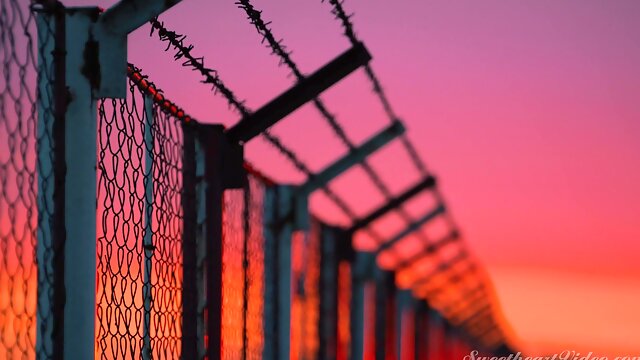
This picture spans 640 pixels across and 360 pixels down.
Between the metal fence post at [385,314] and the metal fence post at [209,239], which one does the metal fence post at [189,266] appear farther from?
the metal fence post at [385,314]

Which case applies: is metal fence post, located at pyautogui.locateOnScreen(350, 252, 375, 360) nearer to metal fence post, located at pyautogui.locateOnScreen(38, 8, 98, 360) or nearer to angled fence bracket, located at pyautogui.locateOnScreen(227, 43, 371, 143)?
angled fence bracket, located at pyautogui.locateOnScreen(227, 43, 371, 143)

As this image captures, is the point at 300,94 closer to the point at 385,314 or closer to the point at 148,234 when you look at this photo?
the point at 148,234

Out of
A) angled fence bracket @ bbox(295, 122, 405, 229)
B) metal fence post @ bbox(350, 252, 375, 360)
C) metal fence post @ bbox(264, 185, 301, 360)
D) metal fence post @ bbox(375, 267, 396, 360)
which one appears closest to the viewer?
metal fence post @ bbox(264, 185, 301, 360)

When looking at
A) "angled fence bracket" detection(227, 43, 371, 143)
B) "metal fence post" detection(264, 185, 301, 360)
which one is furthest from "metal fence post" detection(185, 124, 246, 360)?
"metal fence post" detection(264, 185, 301, 360)

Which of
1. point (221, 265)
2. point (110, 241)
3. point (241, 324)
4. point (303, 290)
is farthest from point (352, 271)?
point (110, 241)

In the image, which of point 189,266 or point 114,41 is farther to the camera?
point 189,266

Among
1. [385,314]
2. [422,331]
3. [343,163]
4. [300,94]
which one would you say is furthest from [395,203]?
[422,331]

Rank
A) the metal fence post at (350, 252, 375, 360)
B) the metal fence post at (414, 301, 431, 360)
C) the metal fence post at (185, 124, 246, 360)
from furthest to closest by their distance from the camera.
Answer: the metal fence post at (414, 301, 431, 360), the metal fence post at (350, 252, 375, 360), the metal fence post at (185, 124, 246, 360)

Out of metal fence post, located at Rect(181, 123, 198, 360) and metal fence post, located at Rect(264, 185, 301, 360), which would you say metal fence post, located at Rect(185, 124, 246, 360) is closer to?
metal fence post, located at Rect(181, 123, 198, 360)

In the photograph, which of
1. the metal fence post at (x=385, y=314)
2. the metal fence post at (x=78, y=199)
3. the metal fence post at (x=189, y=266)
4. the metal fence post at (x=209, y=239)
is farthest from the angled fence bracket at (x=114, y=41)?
the metal fence post at (x=385, y=314)

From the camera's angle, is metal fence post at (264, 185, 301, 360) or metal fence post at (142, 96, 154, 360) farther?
metal fence post at (264, 185, 301, 360)

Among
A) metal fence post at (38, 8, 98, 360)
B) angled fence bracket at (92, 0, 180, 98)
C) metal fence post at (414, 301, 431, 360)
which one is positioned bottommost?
metal fence post at (38, 8, 98, 360)

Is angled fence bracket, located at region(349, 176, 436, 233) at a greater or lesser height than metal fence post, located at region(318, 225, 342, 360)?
greater

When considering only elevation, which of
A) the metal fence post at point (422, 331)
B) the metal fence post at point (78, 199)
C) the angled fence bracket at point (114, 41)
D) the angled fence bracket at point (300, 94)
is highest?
the metal fence post at point (422, 331)
